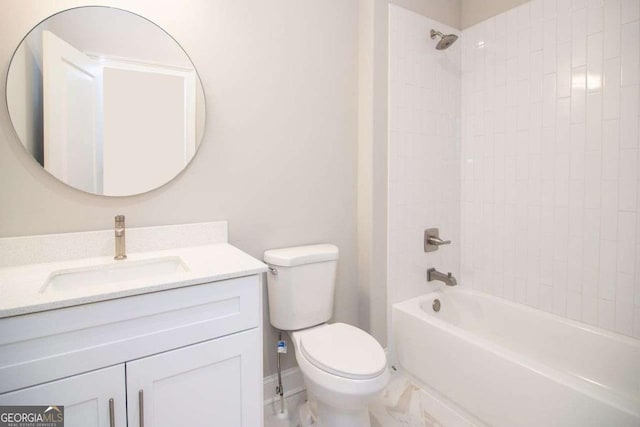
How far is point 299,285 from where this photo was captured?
155 centimetres

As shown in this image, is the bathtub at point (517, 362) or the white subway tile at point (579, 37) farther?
the white subway tile at point (579, 37)

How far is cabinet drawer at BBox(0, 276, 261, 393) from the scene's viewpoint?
Answer: 791mm

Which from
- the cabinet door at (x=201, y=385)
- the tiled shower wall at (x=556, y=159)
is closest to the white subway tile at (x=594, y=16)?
the tiled shower wall at (x=556, y=159)

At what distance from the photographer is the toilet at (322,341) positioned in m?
1.22

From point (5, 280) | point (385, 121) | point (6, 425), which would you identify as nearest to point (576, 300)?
point (385, 121)

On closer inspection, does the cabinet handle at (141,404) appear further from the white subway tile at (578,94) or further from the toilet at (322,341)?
the white subway tile at (578,94)

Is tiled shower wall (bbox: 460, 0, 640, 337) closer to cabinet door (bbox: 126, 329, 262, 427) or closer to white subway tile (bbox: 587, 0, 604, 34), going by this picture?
white subway tile (bbox: 587, 0, 604, 34)

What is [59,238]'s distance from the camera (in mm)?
1213

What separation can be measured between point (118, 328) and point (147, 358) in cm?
12

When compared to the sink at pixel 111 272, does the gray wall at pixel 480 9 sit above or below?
above

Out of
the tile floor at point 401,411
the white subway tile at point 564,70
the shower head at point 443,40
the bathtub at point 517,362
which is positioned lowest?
the tile floor at point 401,411

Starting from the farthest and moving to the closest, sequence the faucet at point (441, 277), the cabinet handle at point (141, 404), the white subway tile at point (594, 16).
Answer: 1. the faucet at point (441, 277)
2. the white subway tile at point (594, 16)
3. the cabinet handle at point (141, 404)

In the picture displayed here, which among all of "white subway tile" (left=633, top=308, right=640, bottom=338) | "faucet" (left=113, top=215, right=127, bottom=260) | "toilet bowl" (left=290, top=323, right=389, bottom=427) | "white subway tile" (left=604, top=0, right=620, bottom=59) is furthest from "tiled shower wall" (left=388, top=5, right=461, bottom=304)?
"faucet" (left=113, top=215, right=127, bottom=260)

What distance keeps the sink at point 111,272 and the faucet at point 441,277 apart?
1557 mm
